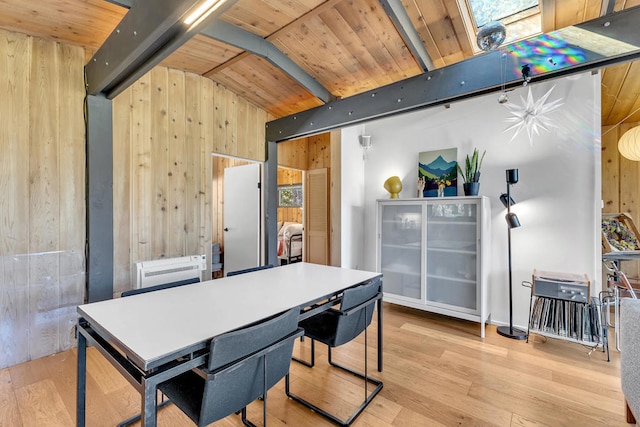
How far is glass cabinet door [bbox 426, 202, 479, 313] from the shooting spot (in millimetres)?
3023

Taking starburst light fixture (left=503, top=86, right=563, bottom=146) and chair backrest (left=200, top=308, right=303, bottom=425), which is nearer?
chair backrest (left=200, top=308, right=303, bottom=425)

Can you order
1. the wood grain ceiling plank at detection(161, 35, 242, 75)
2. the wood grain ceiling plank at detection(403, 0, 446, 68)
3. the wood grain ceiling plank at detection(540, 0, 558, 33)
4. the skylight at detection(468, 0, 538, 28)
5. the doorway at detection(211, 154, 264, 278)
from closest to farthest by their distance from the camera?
1. the wood grain ceiling plank at detection(540, 0, 558, 33)
2. the wood grain ceiling plank at detection(403, 0, 446, 68)
3. the skylight at detection(468, 0, 538, 28)
4. the wood grain ceiling plank at detection(161, 35, 242, 75)
5. the doorway at detection(211, 154, 264, 278)

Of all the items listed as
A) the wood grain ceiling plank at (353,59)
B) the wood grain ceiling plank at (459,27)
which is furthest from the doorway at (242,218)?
the wood grain ceiling plank at (459,27)

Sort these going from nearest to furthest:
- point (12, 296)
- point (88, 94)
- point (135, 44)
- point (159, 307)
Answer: point (159, 307) → point (135, 44) → point (12, 296) → point (88, 94)

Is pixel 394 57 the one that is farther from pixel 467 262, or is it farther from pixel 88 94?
pixel 88 94

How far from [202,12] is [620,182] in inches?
195

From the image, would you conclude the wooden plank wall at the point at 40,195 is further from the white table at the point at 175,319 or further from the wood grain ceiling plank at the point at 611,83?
the wood grain ceiling plank at the point at 611,83

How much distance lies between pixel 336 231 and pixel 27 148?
309 centimetres

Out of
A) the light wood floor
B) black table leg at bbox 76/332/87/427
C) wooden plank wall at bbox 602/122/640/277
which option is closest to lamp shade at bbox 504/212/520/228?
the light wood floor

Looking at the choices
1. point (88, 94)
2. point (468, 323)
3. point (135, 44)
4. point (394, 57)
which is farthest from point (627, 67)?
point (88, 94)

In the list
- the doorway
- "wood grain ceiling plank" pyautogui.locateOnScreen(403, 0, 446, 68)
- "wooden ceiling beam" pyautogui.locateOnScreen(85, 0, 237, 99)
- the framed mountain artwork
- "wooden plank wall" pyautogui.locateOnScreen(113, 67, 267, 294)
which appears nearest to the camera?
"wooden ceiling beam" pyautogui.locateOnScreen(85, 0, 237, 99)

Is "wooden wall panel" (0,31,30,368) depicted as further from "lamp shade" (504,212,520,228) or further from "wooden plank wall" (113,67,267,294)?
"lamp shade" (504,212,520,228)

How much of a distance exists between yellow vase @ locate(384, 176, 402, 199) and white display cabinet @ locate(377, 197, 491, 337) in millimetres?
155

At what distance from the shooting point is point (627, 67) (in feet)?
8.59
